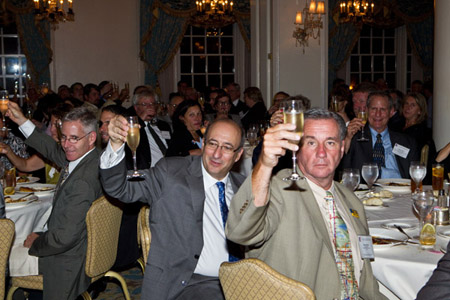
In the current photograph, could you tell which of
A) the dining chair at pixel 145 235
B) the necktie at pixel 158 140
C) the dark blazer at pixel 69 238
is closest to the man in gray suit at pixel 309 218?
the dining chair at pixel 145 235

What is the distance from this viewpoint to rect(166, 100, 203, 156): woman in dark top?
5141mm

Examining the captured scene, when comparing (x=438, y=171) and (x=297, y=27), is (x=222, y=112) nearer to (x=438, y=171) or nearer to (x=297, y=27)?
(x=297, y=27)

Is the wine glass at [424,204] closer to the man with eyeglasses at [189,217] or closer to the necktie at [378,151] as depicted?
the man with eyeglasses at [189,217]

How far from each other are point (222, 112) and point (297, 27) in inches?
92.3

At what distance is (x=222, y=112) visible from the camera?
7723mm

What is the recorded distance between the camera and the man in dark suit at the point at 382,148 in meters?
4.40

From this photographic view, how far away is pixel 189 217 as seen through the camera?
2.56 meters

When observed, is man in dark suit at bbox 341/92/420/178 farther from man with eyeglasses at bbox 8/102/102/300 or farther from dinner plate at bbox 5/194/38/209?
dinner plate at bbox 5/194/38/209

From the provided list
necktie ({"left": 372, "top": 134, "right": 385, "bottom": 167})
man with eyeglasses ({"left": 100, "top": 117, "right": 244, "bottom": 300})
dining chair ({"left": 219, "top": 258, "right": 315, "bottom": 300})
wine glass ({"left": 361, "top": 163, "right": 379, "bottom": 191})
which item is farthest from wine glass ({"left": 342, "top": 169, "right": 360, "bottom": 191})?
dining chair ({"left": 219, "top": 258, "right": 315, "bottom": 300})

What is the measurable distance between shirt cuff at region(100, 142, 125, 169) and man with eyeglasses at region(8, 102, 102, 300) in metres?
0.69

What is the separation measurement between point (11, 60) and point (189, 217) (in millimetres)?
10387

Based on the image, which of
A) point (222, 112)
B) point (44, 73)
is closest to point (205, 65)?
point (44, 73)

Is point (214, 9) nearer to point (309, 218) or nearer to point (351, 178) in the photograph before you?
point (351, 178)

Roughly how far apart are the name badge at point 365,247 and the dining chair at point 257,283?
723mm
